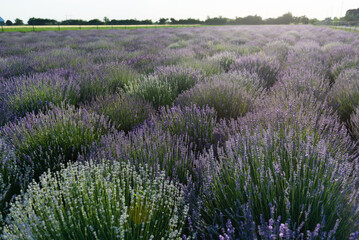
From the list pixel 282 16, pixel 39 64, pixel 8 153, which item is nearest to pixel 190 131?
pixel 8 153

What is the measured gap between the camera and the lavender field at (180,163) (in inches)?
51.8

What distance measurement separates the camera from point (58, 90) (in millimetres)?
3773

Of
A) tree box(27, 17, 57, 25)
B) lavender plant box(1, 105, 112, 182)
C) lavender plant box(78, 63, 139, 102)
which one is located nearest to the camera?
lavender plant box(1, 105, 112, 182)

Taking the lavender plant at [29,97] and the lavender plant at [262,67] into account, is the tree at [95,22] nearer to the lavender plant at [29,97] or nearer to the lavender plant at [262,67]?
the lavender plant at [262,67]

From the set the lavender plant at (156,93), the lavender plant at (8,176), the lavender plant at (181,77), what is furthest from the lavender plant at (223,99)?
the lavender plant at (8,176)

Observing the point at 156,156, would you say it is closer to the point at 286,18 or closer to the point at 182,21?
the point at 182,21

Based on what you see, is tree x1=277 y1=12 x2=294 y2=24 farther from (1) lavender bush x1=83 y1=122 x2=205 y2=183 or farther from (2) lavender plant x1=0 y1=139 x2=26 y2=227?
(2) lavender plant x1=0 y1=139 x2=26 y2=227

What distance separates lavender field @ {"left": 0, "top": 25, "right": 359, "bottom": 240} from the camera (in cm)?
131

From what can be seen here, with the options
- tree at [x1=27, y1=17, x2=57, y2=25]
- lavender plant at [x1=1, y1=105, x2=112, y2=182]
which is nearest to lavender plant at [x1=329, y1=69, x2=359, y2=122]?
lavender plant at [x1=1, y1=105, x2=112, y2=182]

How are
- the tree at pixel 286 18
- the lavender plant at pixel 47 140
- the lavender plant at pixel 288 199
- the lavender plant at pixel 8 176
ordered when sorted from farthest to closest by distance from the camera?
the tree at pixel 286 18 < the lavender plant at pixel 47 140 < the lavender plant at pixel 8 176 < the lavender plant at pixel 288 199

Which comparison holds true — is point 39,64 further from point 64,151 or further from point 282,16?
point 282,16

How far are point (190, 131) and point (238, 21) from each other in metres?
84.4

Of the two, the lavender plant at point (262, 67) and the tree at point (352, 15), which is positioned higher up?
the tree at point (352, 15)

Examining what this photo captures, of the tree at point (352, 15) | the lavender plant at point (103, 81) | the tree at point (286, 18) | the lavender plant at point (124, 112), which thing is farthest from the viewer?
the tree at point (286, 18)
